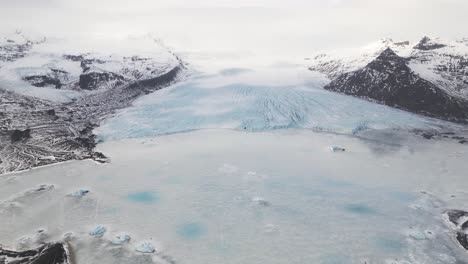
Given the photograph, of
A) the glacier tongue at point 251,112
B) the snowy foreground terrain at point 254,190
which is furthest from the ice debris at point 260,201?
the glacier tongue at point 251,112

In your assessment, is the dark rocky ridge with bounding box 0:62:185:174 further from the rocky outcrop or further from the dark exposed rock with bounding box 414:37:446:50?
the dark exposed rock with bounding box 414:37:446:50

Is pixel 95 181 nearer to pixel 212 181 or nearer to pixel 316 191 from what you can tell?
pixel 212 181

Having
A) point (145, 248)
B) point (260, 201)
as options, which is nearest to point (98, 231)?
point (145, 248)

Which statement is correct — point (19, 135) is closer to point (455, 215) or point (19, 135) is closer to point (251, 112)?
point (251, 112)

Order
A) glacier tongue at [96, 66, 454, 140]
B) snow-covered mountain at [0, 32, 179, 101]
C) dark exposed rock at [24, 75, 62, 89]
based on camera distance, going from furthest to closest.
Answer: dark exposed rock at [24, 75, 62, 89], snow-covered mountain at [0, 32, 179, 101], glacier tongue at [96, 66, 454, 140]

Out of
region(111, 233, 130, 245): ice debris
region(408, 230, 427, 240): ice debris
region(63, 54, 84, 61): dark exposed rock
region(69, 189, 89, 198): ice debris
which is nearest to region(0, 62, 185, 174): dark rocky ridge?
region(69, 189, 89, 198): ice debris

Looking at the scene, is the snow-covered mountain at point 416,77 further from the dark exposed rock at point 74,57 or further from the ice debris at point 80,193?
the dark exposed rock at point 74,57

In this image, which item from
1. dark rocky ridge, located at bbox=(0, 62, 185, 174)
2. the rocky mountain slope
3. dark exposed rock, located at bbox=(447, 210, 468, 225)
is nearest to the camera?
dark exposed rock, located at bbox=(447, 210, 468, 225)

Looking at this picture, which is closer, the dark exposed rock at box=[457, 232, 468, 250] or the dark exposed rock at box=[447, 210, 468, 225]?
the dark exposed rock at box=[457, 232, 468, 250]

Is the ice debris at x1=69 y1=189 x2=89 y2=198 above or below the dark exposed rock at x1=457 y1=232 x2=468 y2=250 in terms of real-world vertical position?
below
